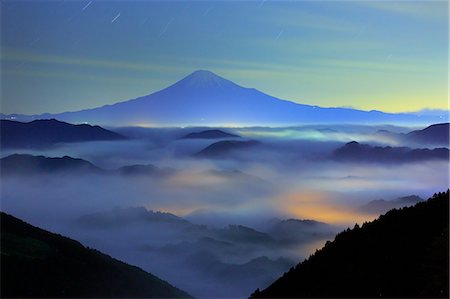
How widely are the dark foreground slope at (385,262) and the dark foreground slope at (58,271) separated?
5159 centimetres

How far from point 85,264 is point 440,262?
93266mm

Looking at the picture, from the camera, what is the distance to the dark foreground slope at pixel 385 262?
25094 millimetres

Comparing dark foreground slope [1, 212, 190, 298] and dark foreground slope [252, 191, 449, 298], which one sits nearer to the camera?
dark foreground slope [252, 191, 449, 298]

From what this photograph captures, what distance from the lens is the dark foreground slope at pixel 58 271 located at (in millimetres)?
78250

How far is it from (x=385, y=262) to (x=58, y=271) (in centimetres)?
7498

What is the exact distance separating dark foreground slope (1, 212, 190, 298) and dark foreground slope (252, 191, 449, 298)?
169 feet

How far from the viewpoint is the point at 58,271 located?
90.6m

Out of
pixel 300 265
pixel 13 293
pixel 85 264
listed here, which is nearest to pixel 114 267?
pixel 85 264

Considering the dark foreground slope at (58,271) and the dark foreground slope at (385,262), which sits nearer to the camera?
the dark foreground slope at (385,262)

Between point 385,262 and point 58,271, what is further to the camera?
point 58,271

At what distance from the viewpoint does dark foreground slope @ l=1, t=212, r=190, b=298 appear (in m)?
78.2

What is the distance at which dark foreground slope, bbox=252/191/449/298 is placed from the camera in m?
A: 25.1

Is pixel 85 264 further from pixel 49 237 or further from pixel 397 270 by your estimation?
Result: pixel 397 270

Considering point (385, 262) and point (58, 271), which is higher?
point (385, 262)
